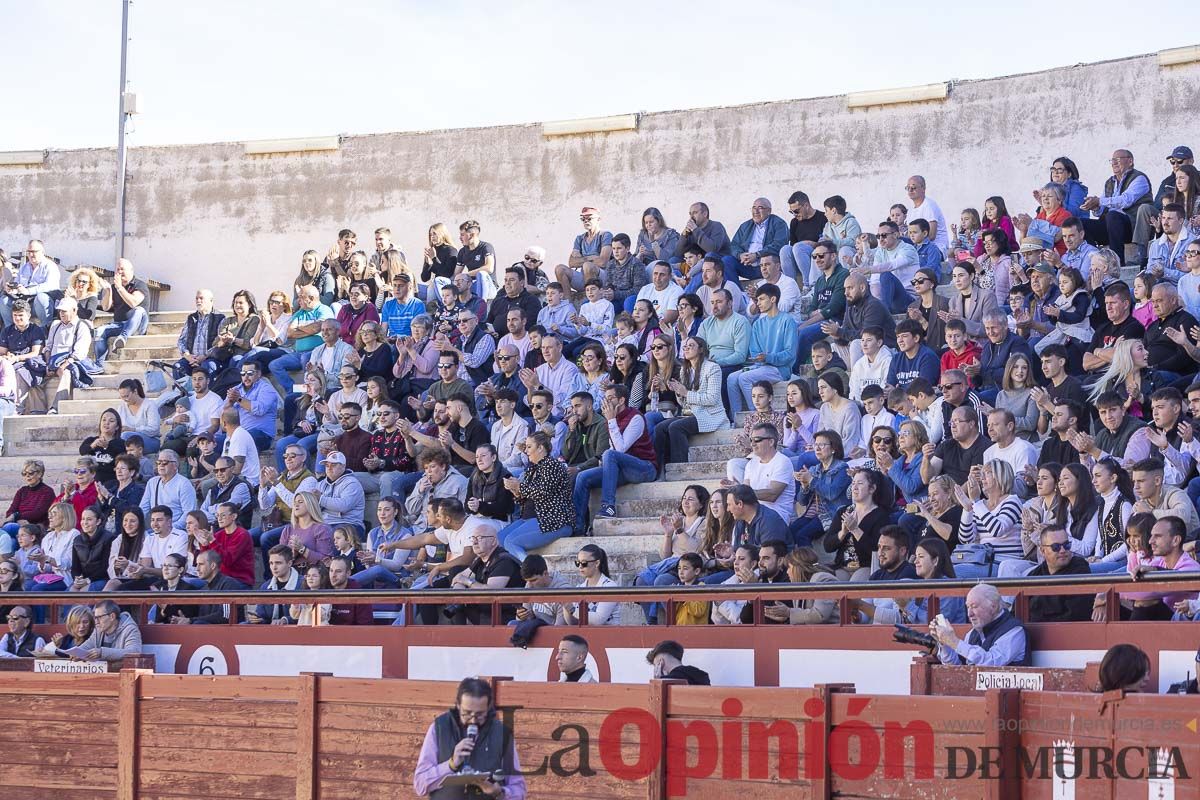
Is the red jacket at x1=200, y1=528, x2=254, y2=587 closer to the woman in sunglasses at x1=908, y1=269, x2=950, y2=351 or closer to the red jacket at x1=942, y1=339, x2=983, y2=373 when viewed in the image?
the woman in sunglasses at x1=908, y1=269, x2=950, y2=351

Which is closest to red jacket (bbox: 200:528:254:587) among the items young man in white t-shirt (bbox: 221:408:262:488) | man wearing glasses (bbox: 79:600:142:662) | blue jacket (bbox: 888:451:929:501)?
man wearing glasses (bbox: 79:600:142:662)

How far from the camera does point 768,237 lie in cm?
1512

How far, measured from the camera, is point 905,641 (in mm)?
8719

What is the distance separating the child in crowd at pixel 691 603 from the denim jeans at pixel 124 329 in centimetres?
1001

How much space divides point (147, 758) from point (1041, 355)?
6.15 meters

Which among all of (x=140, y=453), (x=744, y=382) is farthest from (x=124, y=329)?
(x=744, y=382)

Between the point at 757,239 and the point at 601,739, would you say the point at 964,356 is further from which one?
the point at 601,739

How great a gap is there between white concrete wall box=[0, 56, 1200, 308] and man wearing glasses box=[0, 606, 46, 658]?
8.20 m

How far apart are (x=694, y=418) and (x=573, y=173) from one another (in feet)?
24.8

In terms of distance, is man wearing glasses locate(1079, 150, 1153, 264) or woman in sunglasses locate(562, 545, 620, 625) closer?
woman in sunglasses locate(562, 545, 620, 625)

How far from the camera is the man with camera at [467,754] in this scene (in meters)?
7.94

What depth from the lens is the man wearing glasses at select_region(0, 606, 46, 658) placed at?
12.8 meters

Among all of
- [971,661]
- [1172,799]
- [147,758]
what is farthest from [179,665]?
[1172,799]

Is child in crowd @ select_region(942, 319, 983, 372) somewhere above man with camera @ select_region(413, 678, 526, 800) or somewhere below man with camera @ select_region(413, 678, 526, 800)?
above
